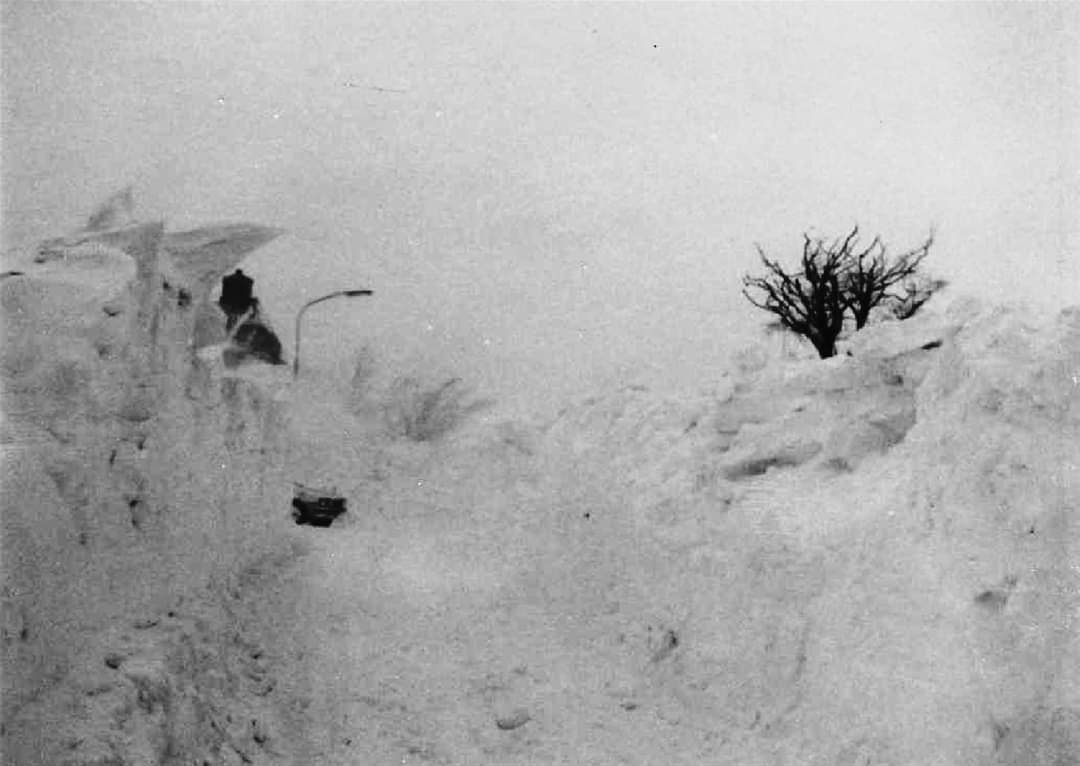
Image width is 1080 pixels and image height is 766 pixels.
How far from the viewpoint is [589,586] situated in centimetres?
978

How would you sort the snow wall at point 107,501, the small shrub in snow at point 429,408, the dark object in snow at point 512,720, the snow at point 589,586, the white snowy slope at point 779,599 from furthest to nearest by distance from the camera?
the small shrub in snow at point 429,408 < the dark object in snow at point 512,720 < the white snowy slope at point 779,599 < the snow at point 589,586 < the snow wall at point 107,501

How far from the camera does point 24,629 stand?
13.4 ft

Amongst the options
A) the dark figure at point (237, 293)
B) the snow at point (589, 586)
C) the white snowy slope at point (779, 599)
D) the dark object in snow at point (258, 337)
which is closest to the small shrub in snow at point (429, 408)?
the dark object in snow at point (258, 337)

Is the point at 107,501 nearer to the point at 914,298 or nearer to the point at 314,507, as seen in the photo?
the point at 314,507

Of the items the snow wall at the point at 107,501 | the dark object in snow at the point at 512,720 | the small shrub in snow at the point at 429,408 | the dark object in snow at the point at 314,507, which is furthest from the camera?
the small shrub in snow at the point at 429,408

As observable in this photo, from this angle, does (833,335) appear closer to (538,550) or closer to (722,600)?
(538,550)

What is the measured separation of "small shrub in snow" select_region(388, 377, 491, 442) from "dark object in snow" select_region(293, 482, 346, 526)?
11854 mm

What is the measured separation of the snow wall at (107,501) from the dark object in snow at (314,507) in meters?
4.39

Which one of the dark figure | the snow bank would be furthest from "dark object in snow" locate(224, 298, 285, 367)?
the snow bank

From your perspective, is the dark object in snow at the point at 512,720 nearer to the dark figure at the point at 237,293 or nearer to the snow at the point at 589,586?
the snow at the point at 589,586

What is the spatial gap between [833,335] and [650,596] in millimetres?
10999

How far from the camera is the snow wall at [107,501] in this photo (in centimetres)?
422

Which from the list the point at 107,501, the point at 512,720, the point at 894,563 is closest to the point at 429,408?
the point at 512,720

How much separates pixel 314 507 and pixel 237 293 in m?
10.6
